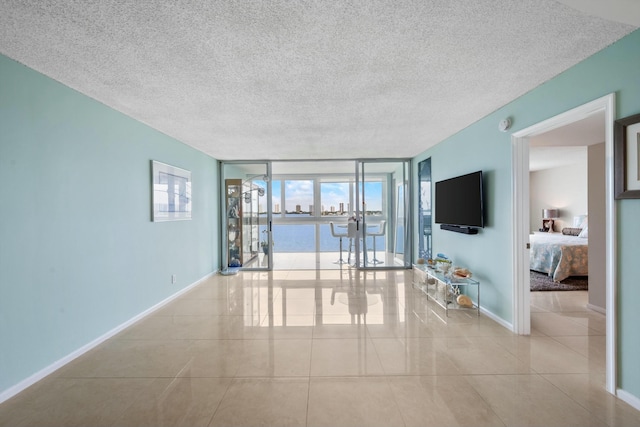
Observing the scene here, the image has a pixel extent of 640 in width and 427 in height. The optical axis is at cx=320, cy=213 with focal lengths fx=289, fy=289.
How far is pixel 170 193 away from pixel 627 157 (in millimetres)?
4619

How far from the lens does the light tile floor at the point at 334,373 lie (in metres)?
1.79

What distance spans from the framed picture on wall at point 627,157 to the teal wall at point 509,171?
65 mm

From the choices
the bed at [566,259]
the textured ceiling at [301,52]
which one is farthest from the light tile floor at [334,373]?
the textured ceiling at [301,52]

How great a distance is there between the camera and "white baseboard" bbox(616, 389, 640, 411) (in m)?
1.81

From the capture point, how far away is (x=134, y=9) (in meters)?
1.55

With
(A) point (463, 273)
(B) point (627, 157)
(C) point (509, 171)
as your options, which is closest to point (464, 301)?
(A) point (463, 273)

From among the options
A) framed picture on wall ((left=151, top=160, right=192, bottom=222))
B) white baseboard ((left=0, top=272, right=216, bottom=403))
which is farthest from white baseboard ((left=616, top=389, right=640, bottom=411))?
framed picture on wall ((left=151, top=160, right=192, bottom=222))

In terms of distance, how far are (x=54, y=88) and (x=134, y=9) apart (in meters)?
1.42

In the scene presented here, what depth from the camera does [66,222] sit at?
2.43 metres

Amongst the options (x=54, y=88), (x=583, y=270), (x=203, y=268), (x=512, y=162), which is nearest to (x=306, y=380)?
(x=512, y=162)

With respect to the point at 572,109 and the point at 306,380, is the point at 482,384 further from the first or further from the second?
the point at 572,109

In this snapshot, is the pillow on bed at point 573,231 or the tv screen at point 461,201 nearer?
the tv screen at point 461,201

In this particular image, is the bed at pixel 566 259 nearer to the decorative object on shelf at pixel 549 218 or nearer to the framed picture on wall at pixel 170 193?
the decorative object on shelf at pixel 549 218

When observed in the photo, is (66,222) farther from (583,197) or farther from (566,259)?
(583,197)
